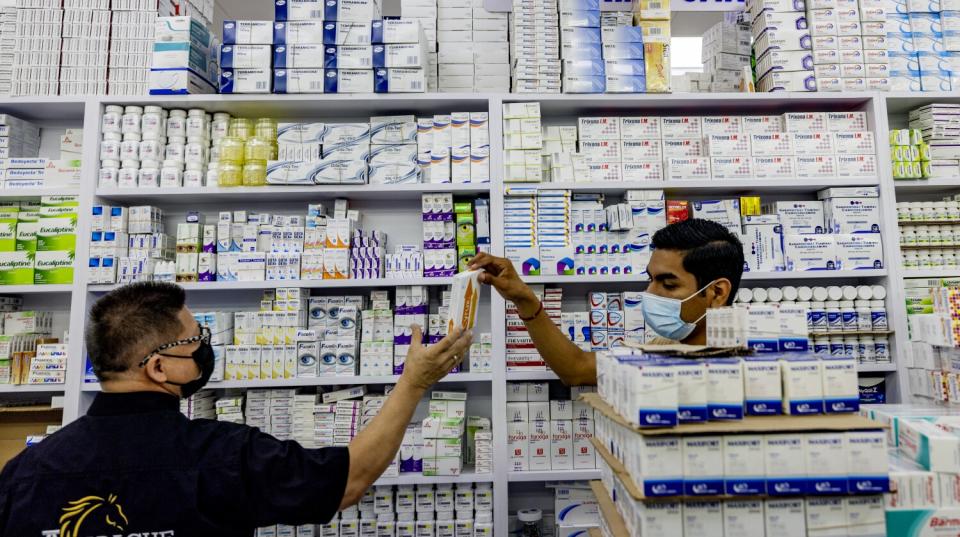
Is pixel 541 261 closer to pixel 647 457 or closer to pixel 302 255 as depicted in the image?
pixel 302 255

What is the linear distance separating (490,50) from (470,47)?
140mm

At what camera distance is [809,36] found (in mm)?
3248

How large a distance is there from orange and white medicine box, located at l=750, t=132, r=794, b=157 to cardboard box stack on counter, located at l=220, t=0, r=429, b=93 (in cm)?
209

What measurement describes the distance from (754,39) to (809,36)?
1.10ft

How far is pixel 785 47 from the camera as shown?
10.6 ft

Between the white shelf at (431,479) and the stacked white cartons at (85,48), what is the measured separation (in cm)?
294

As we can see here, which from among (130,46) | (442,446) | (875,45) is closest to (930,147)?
(875,45)

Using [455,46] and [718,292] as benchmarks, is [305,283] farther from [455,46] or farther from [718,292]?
[718,292]

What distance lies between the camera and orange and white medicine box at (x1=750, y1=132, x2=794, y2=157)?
122 inches

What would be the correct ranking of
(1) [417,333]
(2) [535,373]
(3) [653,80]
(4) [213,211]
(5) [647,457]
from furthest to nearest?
(4) [213,211] < (3) [653,80] < (2) [535,373] < (1) [417,333] < (5) [647,457]

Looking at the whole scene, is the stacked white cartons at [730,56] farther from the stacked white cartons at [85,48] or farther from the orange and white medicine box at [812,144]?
the stacked white cartons at [85,48]

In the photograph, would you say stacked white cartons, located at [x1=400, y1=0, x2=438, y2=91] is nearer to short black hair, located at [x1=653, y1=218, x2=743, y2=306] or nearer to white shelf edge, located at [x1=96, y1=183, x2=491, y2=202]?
white shelf edge, located at [x1=96, y1=183, x2=491, y2=202]

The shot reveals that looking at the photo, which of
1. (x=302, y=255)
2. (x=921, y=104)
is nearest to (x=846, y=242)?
(x=921, y=104)

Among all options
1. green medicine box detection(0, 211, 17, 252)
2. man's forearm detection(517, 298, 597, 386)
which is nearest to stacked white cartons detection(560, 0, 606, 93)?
man's forearm detection(517, 298, 597, 386)
